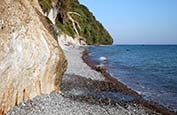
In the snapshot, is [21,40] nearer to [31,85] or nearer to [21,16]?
[21,16]

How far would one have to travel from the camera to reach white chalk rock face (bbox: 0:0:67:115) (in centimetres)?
1125

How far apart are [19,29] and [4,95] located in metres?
2.46

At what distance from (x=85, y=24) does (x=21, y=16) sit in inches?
4193

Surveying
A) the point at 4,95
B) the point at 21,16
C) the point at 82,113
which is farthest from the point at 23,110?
the point at 21,16

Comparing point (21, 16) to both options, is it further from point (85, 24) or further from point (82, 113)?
point (85, 24)

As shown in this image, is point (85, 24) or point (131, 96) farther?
point (85, 24)

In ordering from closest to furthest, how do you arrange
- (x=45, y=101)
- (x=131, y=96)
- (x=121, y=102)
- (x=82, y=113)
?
(x=82, y=113), (x=45, y=101), (x=121, y=102), (x=131, y=96)

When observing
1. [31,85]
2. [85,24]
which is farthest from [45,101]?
[85,24]

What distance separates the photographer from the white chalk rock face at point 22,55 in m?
11.2

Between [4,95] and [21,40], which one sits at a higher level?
[21,40]

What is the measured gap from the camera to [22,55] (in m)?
12.0

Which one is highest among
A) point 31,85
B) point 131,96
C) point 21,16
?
point 21,16

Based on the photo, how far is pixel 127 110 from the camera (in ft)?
48.1

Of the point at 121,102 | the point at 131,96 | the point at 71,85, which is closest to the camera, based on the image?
the point at 121,102
